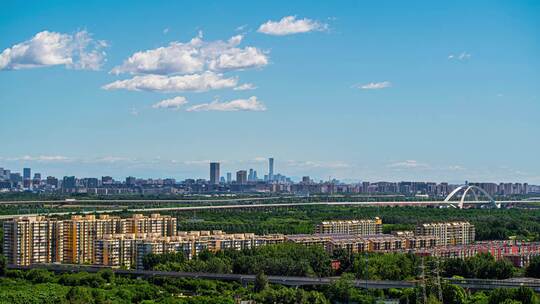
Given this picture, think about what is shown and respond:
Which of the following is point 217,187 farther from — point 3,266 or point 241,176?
point 3,266

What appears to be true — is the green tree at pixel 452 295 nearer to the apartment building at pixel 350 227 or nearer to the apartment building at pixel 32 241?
the apartment building at pixel 32 241

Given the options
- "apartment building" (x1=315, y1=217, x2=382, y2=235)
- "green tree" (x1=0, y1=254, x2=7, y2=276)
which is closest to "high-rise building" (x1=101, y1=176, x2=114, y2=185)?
"apartment building" (x1=315, y1=217, x2=382, y2=235)

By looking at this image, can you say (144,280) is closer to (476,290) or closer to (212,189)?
(476,290)

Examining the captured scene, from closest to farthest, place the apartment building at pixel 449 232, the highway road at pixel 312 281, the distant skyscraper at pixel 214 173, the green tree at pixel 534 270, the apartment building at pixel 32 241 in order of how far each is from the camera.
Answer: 1. the highway road at pixel 312 281
2. the green tree at pixel 534 270
3. the apartment building at pixel 32 241
4. the apartment building at pixel 449 232
5. the distant skyscraper at pixel 214 173

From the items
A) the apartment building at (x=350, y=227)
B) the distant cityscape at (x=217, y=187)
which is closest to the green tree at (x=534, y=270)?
the apartment building at (x=350, y=227)

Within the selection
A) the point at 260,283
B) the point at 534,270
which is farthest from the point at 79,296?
the point at 534,270

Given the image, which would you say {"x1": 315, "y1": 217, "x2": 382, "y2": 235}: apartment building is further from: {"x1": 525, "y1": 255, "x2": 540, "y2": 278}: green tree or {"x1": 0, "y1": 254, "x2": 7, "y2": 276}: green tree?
{"x1": 0, "y1": 254, "x2": 7, "y2": 276}: green tree
